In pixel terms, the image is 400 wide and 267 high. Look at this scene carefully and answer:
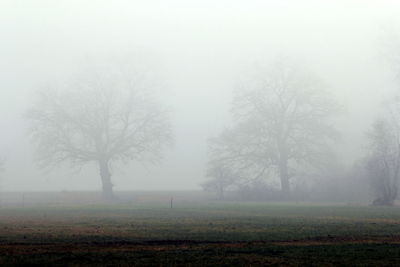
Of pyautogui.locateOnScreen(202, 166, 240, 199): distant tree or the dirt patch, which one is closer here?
the dirt patch

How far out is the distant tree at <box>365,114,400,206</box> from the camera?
141ft

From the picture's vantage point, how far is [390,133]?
4778 cm

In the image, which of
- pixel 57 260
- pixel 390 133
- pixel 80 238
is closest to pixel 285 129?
pixel 390 133

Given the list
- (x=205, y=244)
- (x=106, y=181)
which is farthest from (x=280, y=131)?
(x=205, y=244)

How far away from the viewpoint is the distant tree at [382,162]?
4288 centimetres

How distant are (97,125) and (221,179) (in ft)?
48.2

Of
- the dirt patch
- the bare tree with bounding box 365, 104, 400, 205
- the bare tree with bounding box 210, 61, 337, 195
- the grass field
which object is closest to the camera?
the grass field

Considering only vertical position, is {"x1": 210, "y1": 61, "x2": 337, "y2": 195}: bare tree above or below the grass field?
above

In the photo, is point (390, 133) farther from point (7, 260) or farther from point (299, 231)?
point (7, 260)

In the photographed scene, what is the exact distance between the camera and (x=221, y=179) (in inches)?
2179

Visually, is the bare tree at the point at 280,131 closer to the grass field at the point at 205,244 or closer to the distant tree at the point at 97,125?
the distant tree at the point at 97,125

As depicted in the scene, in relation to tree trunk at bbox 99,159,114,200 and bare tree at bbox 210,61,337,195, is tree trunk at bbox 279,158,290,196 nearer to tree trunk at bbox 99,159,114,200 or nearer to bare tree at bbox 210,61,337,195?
bare tree at bbox 210,61,337,195

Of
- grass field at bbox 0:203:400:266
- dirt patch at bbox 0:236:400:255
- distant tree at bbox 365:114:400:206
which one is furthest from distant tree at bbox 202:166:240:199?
dirt patch at bbox 0:236:400:255

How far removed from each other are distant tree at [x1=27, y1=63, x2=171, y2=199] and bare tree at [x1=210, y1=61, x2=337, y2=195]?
24.7 ft
